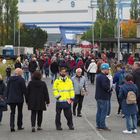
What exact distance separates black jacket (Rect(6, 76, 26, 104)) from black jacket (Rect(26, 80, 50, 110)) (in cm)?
23

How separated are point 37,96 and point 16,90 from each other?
678mm

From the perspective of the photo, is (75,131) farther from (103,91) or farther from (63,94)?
(103,91)

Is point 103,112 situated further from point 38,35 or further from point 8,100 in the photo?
point 38,35

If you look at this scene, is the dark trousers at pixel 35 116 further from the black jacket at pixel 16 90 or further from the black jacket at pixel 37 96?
the black jacket at pixel 16 90

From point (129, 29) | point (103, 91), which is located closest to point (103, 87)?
point (103, 91)

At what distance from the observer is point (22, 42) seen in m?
104

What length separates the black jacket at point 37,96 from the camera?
592 inches

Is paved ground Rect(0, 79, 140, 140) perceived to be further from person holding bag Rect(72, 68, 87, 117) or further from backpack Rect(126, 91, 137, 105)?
backpack Rect(126, 91, 137, 105)

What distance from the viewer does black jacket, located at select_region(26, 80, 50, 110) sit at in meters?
15.0

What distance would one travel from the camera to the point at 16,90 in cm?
1545

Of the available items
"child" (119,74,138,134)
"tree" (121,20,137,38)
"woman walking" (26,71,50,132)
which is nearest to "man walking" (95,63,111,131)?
"child" (119,74,138,134)

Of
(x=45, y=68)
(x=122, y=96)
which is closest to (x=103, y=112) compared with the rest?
(x=122, y=96)

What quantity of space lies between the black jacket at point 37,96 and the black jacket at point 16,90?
0.75 ft

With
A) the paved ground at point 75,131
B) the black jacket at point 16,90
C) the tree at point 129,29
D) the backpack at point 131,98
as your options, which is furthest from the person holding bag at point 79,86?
the tree at point 129,29
